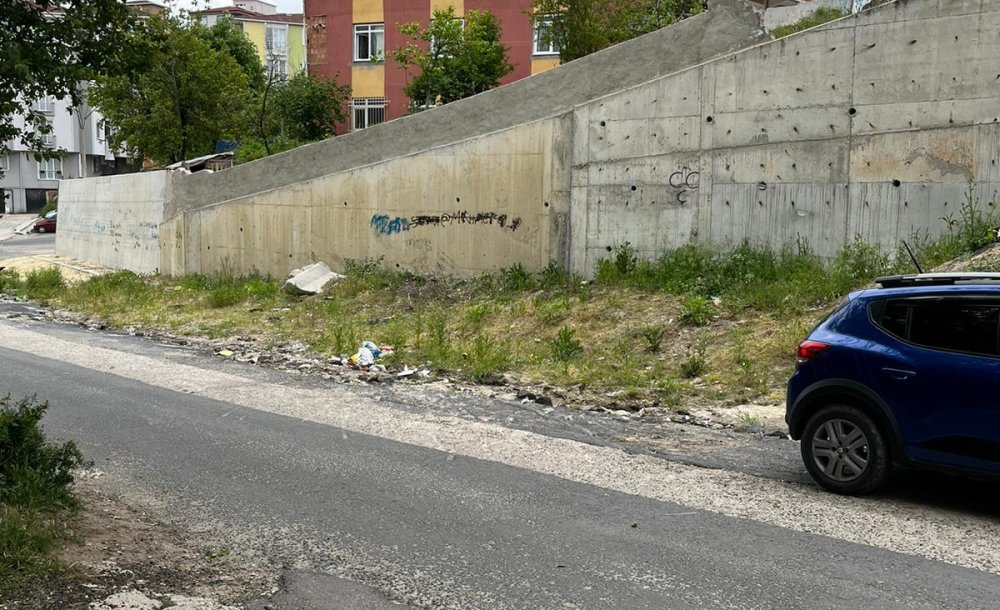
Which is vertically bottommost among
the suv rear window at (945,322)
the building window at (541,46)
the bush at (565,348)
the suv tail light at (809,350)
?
the bush at (565,348)

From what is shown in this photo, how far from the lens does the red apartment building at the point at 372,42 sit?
36000mm

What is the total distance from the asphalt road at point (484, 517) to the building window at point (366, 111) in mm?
28494

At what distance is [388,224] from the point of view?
2011 cm

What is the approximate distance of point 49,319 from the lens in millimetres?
20062

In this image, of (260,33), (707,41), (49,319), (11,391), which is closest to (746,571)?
(11,391)

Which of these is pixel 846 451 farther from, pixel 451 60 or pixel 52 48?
pixel 451 60

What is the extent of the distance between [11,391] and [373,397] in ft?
14.8

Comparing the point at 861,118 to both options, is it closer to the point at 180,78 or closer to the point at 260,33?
the point at 180,78

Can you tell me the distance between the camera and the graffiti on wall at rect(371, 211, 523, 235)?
18250mm

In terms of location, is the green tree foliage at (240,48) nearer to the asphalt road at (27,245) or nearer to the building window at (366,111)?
the asphalt road at (27,245)

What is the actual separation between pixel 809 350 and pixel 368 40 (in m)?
33.9

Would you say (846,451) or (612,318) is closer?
(846,451)

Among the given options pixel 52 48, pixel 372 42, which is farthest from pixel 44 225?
pixel 52 48

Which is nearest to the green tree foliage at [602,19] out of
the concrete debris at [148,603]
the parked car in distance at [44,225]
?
the concrete debris at [148,603]
